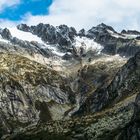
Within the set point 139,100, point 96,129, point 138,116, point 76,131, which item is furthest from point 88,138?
point 138,116

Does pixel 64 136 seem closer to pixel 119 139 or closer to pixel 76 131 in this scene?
pixel 76 131

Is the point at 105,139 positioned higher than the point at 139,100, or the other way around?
the point at 139,100

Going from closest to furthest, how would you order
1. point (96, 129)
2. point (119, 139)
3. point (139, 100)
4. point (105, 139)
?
point (119, 139)
point (139, 100)
point (105, 139)
point (96, 129)

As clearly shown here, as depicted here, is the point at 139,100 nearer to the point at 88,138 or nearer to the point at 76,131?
the point at 88,138

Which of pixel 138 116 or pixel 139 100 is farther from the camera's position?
pixel 139 100

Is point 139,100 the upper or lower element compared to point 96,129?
upper

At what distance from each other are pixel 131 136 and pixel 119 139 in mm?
12763

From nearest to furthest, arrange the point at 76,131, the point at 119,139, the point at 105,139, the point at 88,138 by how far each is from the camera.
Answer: the point at 119,139 < the point at 105,139 < the point at 88,138 < the point at 76,131

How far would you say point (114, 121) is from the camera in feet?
606

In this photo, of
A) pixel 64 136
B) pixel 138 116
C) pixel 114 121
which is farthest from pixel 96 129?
pixel 138 116

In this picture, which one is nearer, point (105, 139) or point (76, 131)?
point (105, 139)

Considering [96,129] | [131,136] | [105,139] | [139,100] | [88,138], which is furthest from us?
[96,129]

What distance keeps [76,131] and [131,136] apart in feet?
275

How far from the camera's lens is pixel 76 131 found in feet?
650
